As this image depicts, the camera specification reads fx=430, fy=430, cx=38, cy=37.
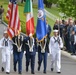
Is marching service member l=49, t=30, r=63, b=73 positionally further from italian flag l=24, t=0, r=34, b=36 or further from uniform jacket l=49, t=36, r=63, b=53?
italian flag l=24, t=0, r=34, b=36

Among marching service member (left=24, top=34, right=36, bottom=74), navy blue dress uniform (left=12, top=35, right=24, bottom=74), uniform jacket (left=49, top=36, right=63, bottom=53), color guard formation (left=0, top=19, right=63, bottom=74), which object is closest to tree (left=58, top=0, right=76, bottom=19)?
uniform jacket (left=49, top=36, right=63, bottom=53)

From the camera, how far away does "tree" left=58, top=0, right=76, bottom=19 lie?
1140 inches

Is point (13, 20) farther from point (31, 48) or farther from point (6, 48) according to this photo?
point (31, 48)

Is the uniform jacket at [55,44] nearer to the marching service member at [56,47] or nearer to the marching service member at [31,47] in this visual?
the marching service member at [56,47]

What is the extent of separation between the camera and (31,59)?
17.8 meters

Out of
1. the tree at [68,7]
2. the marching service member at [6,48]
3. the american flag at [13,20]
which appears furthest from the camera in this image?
the tree at [68,7]

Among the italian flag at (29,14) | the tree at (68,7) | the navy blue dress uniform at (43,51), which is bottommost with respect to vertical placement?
the navy blue dress uniform at (43,51)

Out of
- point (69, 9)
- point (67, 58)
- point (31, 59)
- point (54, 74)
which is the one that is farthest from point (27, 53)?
point (69, 9)

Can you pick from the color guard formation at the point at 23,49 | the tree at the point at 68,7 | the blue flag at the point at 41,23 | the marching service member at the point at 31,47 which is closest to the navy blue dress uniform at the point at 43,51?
the color guard formation at the point at 23,49

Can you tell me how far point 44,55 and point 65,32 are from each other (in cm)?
748

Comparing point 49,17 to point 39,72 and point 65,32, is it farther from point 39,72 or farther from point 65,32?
point 39,72

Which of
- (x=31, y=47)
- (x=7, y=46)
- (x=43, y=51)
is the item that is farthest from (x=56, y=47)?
(x=7, y=46)

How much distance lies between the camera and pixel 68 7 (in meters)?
29.5

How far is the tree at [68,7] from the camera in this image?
95.0ft
